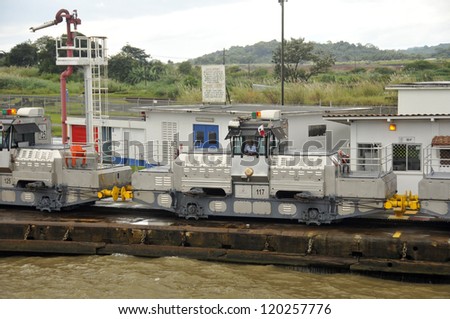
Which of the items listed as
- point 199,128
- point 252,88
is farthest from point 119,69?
point 199,128

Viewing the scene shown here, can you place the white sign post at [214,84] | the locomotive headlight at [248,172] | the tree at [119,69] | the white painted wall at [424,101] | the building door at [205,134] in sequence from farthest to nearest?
1. the tree at [119,69]
2. the white sign post at [214,84]
3. the building door at [205,134]
4. the white painted wall at [424,101]
5. the locomotive headlight at [248,172]

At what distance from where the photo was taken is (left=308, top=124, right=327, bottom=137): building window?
29944mm

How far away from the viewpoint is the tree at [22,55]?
74250 millimetres

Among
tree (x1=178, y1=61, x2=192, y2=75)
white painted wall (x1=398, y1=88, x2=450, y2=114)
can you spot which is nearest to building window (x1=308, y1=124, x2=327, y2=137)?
white painted wall (x1=398, y1=88, x2=450, y2=114)

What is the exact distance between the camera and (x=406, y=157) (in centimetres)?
2378

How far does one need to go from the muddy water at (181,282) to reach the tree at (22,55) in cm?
5620

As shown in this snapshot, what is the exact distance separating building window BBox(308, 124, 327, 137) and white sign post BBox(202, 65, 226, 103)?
15.2 ft

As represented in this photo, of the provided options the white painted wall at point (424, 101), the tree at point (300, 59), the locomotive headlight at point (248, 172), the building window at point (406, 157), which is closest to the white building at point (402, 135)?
the building window at point (406, 157)

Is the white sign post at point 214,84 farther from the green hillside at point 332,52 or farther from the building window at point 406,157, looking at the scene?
the green hillside at point 332,52

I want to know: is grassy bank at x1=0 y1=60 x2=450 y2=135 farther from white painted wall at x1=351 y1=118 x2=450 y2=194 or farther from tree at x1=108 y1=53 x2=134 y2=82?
white painted wall at x1=351 y1=118 x2=450 y2=194

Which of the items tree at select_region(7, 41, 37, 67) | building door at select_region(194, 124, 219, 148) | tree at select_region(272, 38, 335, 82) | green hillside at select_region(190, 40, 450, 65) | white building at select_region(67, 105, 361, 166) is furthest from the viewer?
green hillside at select_region(190, 40, 450, 65)

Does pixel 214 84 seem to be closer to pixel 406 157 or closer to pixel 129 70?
pixel 406 157

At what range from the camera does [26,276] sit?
2002cm

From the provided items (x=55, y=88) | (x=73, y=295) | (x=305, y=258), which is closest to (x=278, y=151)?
(x=305, y=258)
